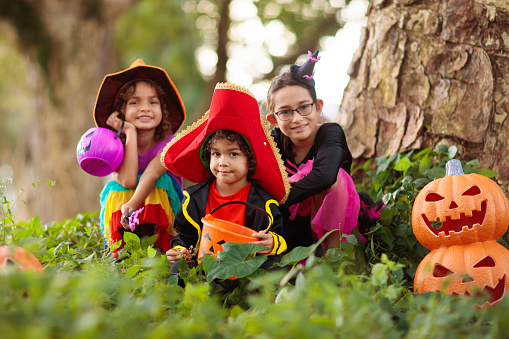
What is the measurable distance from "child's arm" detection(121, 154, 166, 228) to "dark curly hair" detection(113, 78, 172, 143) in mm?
302

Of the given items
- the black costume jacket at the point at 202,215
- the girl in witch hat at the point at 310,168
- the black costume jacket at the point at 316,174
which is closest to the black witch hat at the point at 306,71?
the girl in witch hat at the point at 310,168

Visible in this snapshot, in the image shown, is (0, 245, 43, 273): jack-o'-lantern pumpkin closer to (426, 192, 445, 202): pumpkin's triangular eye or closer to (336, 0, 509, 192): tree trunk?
(426, 192, 445, 202): pumpkin's triangular eye

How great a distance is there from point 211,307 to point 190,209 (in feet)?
4.29

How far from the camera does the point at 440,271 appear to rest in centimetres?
225

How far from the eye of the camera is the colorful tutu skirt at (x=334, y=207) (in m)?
2.76

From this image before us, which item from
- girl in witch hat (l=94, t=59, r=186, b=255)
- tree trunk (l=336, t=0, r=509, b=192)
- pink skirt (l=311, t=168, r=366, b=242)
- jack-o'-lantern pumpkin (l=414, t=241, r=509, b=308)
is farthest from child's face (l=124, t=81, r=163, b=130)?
jack-o'-lantern pumpkin (l=414, t=241, r=509, b=308)

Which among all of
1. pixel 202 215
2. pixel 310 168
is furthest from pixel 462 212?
pixel 202 215

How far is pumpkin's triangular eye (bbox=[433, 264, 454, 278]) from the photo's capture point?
2.22 metres

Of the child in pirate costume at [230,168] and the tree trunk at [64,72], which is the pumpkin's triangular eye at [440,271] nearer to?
the child in pirate costume at [230,168]

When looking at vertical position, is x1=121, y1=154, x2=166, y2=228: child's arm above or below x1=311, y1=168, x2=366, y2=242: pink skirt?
above

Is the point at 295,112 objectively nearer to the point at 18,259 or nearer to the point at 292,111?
the point at 292,111

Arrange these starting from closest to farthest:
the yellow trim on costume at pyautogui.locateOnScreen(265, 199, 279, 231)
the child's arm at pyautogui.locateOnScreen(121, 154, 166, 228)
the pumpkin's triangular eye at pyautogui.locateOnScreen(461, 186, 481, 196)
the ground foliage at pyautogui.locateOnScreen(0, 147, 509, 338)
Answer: the ground foliage at pyautogui.locateOnScreen(0, 147, 509, 338) → the pumpkin's triangular eye at pyautogui.locateOnScreen(461, 186, 481, 196) → the yellow trim on costume at pyautogui.locateOnScreen(265, 199, 279, 231) → the child's arm at pyautogui.locateOnScreen(121, 154, 166, 228)

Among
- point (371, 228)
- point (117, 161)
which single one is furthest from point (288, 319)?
point (117, 161)

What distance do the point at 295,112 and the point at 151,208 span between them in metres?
1.16
